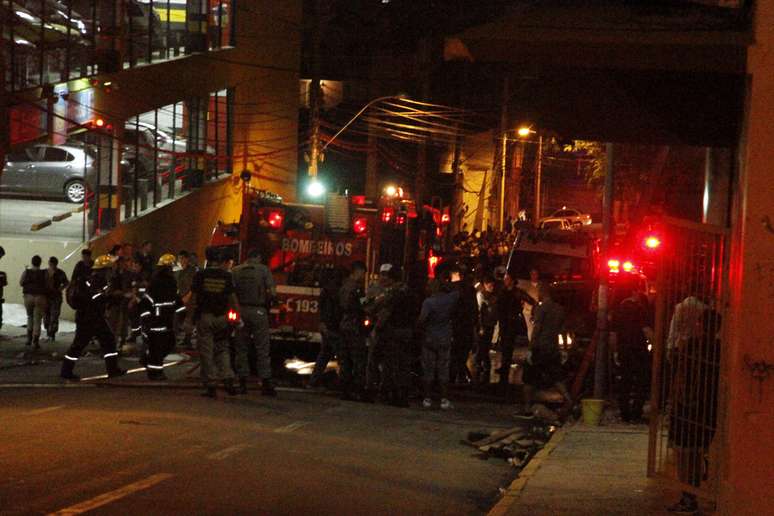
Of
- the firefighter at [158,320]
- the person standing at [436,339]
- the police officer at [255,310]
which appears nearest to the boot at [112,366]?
the firefighter at [158,320]

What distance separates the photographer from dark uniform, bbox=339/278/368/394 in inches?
662

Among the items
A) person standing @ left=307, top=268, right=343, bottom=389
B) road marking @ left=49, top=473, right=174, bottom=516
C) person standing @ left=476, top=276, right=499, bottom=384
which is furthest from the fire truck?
road marking @ left=49, top=473, right=174, bottom=516

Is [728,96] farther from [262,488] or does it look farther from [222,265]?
[222,265]

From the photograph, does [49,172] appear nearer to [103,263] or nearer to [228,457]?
[103,263]

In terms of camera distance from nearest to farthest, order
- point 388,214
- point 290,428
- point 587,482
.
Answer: point 587,482
point 290,428
point 388,214

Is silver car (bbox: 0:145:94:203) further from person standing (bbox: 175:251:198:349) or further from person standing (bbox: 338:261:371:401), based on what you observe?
person standing (bbox: 338:261:371:401)

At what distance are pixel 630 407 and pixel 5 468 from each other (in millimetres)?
8355

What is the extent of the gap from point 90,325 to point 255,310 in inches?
94.1

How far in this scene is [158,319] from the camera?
17.0m

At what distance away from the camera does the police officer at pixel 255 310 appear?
52.3ft

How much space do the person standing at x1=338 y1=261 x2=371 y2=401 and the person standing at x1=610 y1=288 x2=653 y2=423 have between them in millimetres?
3473

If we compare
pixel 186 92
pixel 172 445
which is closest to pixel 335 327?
pixel 172 445

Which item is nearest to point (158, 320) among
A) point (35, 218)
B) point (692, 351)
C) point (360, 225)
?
point (360, 225)

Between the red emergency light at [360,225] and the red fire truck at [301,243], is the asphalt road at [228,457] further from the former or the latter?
the red emergency light at [360,225]
